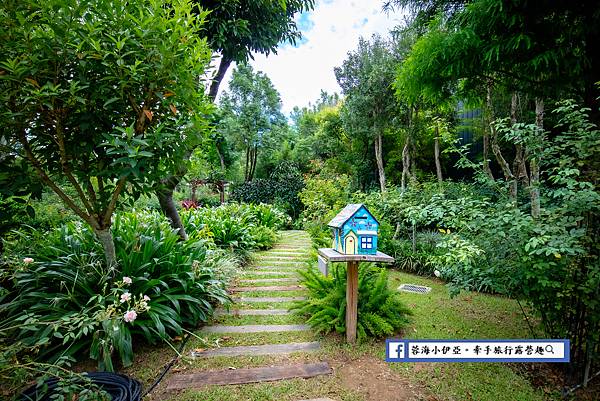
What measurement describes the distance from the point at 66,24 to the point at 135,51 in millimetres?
377

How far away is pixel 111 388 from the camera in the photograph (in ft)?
5.33

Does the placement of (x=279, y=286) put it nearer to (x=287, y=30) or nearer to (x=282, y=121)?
(x=287, y=30)

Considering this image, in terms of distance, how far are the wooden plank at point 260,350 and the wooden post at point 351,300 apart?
0.31 meters

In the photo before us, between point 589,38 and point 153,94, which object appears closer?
point 153,94

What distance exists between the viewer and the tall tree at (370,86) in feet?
24.0

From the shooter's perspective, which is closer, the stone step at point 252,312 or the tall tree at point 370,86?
the stone step at point 252,312

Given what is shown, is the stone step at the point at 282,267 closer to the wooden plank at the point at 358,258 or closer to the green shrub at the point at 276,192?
the wooden plank at the point at 358,258

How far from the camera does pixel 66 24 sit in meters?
1.59

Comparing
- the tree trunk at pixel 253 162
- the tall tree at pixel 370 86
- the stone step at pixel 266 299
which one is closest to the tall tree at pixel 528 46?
the stone step at pixel 266 299

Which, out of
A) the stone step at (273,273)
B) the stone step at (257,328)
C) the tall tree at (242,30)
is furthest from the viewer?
the stone step at (273,273)

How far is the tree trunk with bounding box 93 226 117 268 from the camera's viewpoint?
2202 mm

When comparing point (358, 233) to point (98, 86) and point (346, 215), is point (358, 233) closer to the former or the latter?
point (346, 215)

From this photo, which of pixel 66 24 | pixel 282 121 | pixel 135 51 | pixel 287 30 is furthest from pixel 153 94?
pixel 282 121

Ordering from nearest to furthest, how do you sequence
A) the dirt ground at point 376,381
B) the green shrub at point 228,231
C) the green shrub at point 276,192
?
the dirt ground at point 376,381 → the green shrub at point 228,231 → the green shrub at point 276,192
